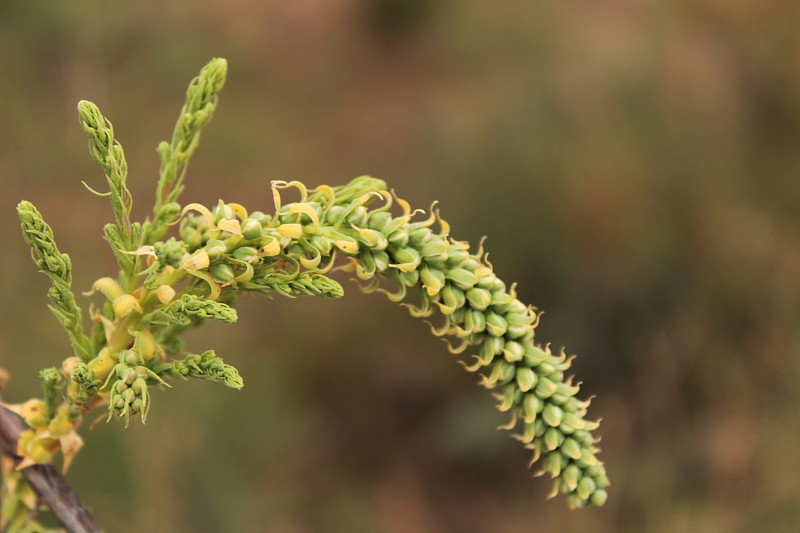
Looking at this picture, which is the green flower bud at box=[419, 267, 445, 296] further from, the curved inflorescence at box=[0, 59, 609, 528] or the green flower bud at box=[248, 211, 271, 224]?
the green flower bud at box=[248, 211, 271, 224]

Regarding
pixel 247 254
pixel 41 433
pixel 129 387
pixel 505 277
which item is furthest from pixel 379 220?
pixel 505 277

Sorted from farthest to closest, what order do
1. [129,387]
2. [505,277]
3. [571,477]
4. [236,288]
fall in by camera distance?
1. [505,277]
2. [571,477]
3. [236,288]
4. [129,387]

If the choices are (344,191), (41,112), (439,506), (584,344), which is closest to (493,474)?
(439,506)

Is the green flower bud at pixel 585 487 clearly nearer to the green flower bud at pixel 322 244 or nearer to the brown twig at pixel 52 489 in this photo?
the green flower bud at pixel 322 244

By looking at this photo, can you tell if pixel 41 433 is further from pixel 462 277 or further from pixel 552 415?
pixel 552 415

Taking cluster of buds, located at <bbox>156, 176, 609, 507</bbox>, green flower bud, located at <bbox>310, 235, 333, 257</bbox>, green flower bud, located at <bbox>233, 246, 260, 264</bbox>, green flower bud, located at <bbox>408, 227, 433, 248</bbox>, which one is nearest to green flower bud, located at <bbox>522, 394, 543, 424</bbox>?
cluster of buds, located at <bbox>156, 176, 609, 507</bbox>

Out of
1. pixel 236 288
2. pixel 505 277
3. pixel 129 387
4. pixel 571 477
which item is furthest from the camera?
pixel 505 277
